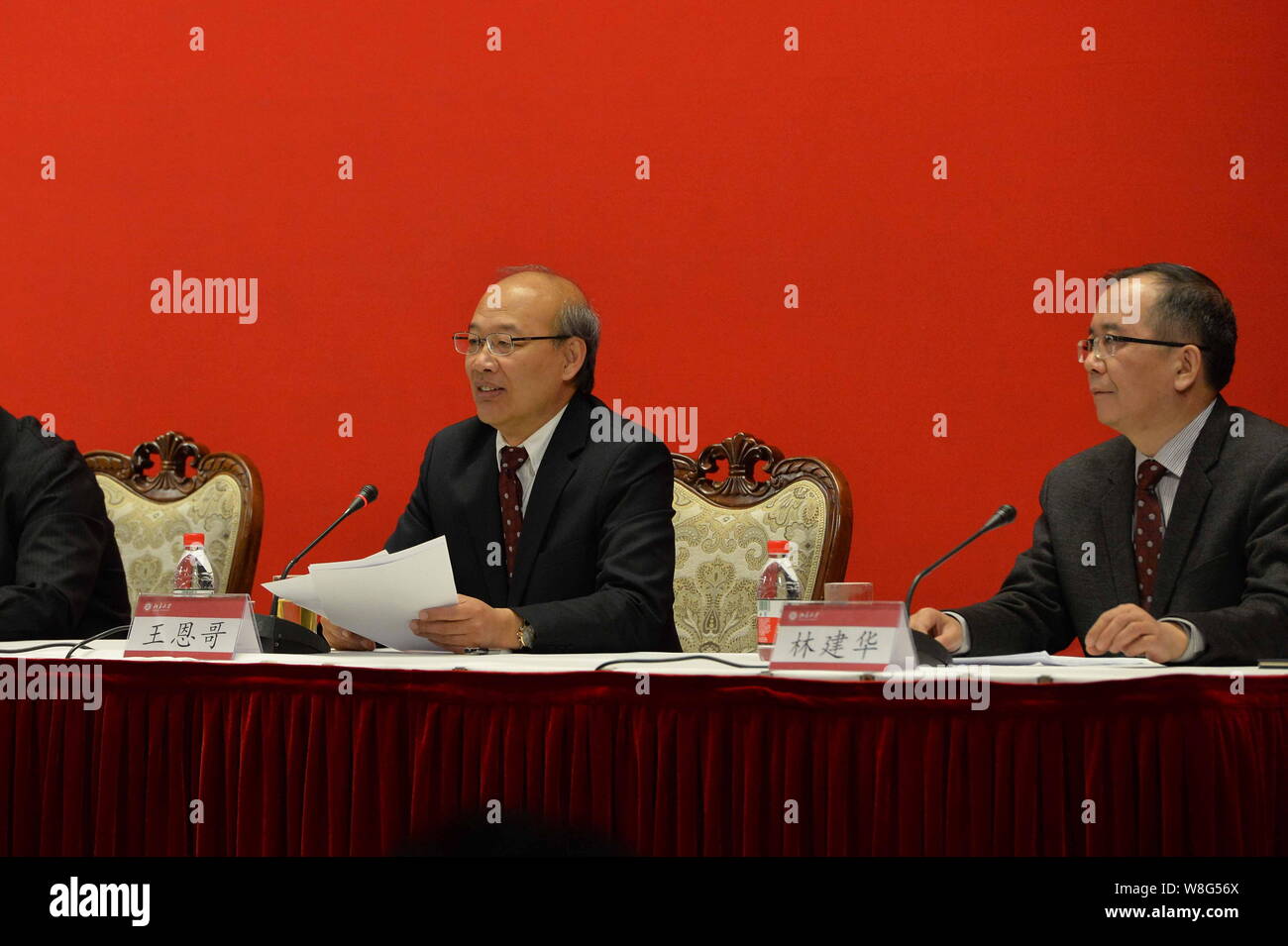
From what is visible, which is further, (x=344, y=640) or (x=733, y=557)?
(x=733, y=557)

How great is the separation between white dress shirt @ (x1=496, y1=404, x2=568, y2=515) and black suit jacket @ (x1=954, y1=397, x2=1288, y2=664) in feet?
2.79

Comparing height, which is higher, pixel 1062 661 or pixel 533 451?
pixel 533 451

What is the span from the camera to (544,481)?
243 centimetres

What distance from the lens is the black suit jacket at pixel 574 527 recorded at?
90.0 inches

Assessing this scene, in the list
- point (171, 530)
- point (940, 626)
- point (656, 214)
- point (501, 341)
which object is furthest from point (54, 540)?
point (656, 214)

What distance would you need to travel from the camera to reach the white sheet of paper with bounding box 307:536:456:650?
5.88 ft

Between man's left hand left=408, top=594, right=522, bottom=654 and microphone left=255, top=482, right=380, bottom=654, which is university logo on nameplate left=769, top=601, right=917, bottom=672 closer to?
man's left hand left=408, top=594, right=522, bottom=654

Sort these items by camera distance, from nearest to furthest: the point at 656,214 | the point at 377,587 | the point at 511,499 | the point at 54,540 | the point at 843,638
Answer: the point at 843,638, the point at 377,587, the point at 54,540, the point at 511,499, the point at 656,214

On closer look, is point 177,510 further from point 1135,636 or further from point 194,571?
point 1135,636

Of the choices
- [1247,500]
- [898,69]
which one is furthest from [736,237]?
[1247,500]

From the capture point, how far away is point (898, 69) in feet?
10.6

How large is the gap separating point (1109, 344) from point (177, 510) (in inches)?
78.2

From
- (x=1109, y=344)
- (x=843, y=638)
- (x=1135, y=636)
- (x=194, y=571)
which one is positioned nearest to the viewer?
(x=843, y=638)

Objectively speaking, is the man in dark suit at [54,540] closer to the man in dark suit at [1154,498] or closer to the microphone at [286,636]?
the microphone at [286,636]
